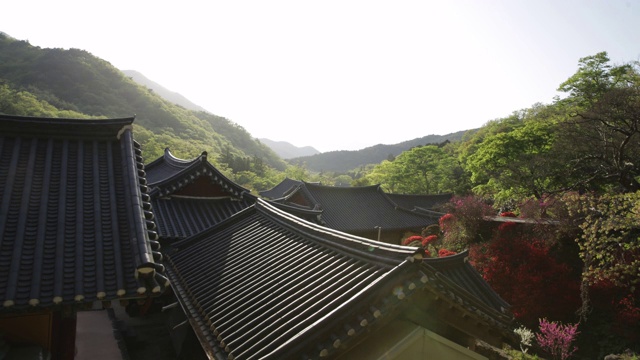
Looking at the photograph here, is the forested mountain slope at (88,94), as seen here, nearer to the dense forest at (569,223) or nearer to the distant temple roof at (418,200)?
the distant temple roof at (418,200)

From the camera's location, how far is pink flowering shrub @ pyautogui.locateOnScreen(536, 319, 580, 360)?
12.0 metres

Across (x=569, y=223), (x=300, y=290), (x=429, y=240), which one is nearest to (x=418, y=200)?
(x=429, y=240)

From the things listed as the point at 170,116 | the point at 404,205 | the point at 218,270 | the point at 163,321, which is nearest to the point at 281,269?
the point at 218,270

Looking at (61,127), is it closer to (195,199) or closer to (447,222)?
(195,199)

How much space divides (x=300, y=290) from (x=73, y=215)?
4.03 m

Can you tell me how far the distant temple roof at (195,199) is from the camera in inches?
561

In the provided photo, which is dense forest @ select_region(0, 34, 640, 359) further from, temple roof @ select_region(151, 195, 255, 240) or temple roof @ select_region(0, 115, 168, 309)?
temple roof @ select_region(0, 115, 168, 309)

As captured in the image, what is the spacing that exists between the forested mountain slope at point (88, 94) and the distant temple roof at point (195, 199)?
48.2 meters

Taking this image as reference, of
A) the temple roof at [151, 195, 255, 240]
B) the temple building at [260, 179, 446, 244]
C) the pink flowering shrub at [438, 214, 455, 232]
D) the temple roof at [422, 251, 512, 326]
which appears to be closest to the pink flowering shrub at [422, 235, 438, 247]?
the pink flowering shrub at [438, 214, 455, 232]

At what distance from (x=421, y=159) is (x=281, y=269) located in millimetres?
43912

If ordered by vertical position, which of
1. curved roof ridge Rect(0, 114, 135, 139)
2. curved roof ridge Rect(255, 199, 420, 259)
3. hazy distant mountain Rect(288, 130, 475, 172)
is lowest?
hazy distant mountain Rect(288, 130, 475, 172)

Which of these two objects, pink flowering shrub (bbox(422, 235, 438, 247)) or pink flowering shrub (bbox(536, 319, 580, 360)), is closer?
pink flowering shrub (bbox(536, 319, 580, 360))

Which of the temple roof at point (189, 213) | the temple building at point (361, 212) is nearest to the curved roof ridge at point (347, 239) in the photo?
the temple roof at point (189, 213)

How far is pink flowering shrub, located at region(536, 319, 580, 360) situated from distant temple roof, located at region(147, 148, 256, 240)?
12.1 m
